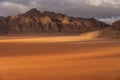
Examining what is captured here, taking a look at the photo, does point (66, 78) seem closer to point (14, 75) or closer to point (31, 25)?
point (14, 75)

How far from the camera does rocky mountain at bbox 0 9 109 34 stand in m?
132

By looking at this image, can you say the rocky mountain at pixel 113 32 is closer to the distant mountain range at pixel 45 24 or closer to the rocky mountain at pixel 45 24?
the distant mountain range at pixel 45 24

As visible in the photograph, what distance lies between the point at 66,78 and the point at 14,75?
7.51 feet

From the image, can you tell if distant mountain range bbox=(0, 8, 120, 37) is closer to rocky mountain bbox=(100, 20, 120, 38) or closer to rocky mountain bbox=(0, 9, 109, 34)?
rocky mountain bbox=(0, 9, 109, 34)

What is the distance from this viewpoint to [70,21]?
141625mm

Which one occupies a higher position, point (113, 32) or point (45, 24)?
point (113, 32)

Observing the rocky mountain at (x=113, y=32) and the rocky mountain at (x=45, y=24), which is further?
the rocky mountain at (x=45, y=24)

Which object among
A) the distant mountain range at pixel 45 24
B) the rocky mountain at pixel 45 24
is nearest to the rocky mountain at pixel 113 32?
the distant mountain range at pixel 45 24

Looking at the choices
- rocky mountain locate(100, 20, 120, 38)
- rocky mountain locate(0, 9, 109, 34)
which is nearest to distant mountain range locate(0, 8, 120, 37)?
rocky mountain locate(0, 9, 109, 34)

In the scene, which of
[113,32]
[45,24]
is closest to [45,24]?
[45,24]

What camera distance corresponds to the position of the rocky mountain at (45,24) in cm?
13188

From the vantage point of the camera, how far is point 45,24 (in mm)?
135125

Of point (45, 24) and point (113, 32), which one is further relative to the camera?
point (45, 24)

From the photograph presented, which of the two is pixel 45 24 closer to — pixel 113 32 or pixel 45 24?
pixel 45 24
